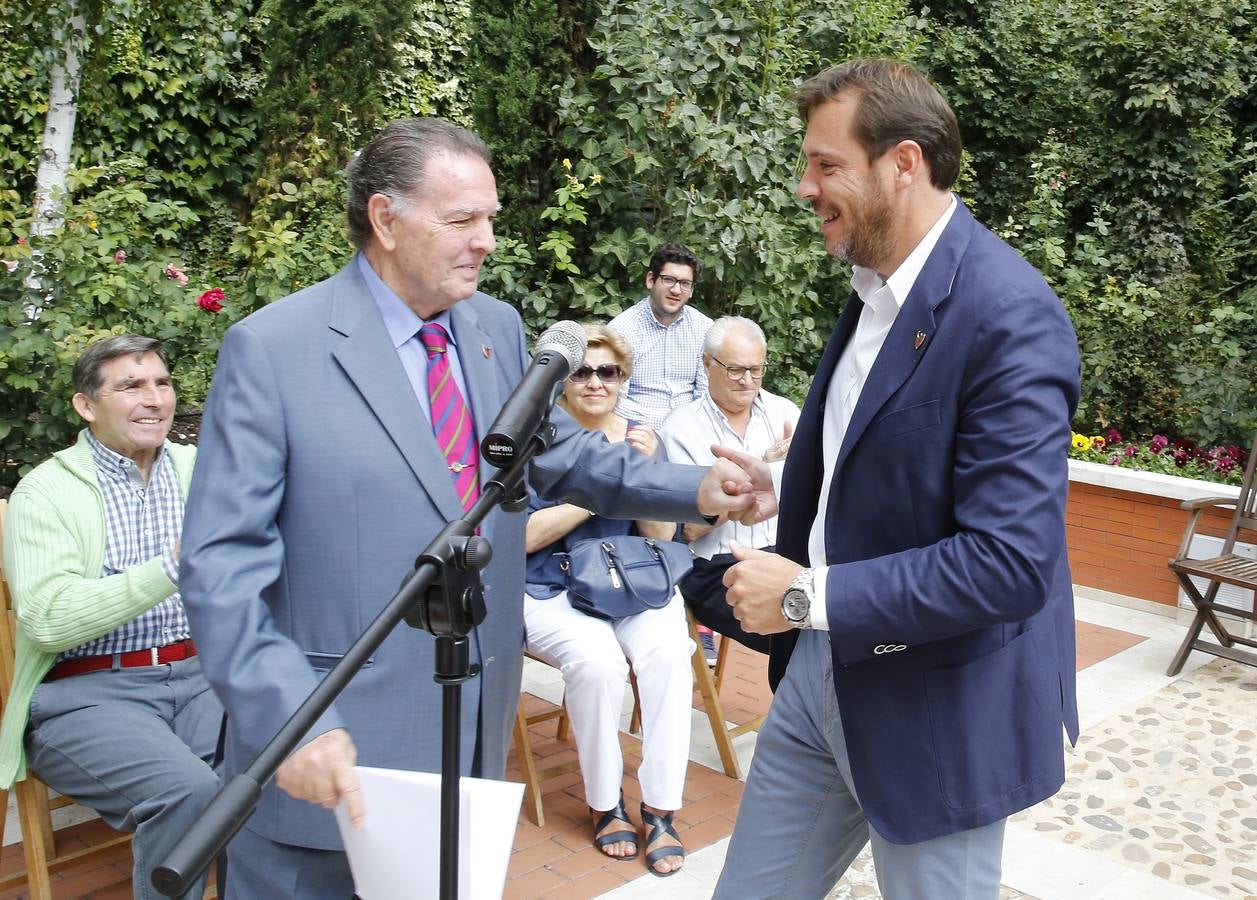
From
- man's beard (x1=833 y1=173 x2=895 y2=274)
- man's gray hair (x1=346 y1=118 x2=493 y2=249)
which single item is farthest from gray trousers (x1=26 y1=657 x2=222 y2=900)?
man's beard (x1=833 y1=173 x2=895 y2=274)

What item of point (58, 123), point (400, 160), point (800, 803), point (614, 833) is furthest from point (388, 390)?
point (58, 123)

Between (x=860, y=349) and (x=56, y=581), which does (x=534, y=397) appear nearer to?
(x=860, y=349)

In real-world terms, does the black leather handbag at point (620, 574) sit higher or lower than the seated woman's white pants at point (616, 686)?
higher

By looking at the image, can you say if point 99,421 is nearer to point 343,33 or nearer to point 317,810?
point 317,810

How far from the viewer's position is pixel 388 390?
2.08 m

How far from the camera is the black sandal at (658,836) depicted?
3.75 metres

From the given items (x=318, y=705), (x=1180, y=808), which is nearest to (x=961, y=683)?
(x=318, y=705)

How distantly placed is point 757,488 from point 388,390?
912 mm

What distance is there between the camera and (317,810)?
2.07 metres

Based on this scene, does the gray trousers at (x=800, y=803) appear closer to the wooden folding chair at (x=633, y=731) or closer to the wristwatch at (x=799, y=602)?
the wristwatch at (x=799, y=602)

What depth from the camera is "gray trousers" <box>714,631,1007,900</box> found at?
7.19 feet

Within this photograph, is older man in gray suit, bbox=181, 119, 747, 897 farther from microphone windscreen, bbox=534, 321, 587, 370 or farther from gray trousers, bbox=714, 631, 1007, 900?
gray trousers, bbox=714, 631, 1007, 900

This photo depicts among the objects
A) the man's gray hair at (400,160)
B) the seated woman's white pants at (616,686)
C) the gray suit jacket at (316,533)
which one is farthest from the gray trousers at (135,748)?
the man's gray hair at (400,160)

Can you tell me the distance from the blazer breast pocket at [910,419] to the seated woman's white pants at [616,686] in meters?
2.11
